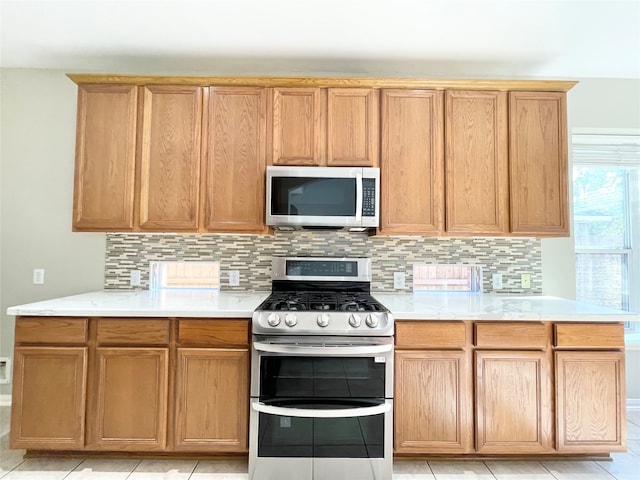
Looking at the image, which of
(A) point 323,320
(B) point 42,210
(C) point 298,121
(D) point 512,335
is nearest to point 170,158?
(C) point 298,121

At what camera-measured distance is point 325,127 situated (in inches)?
92.7

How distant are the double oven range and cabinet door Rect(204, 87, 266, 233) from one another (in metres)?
0.74

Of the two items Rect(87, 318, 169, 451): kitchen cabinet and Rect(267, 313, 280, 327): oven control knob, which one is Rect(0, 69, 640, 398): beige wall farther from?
Rect(267, 313, 280, 327): oven control knob

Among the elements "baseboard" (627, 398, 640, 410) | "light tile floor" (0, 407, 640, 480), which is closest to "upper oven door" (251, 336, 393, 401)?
"light tile floor" (0, 407, 640, 480)

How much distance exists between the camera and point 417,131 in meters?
2.35

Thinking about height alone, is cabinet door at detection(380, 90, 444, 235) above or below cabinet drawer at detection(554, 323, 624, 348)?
above

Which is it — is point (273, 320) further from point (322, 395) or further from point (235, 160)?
point (235, 160)

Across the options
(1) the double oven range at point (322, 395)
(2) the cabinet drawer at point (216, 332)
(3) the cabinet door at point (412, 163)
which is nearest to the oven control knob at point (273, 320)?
(1) the double oven range at point (322, 395)

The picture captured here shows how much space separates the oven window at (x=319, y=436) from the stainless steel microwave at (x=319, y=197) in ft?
3.39

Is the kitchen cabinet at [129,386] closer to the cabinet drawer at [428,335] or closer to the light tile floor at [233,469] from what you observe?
the light tile floor at [233,469]

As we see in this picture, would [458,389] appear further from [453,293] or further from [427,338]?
[453,293]

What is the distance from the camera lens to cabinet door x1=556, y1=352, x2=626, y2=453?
1.92 meters

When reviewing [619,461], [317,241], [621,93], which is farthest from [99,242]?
[621,93]

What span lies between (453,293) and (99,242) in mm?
2541
